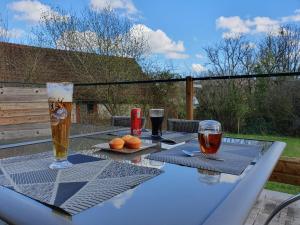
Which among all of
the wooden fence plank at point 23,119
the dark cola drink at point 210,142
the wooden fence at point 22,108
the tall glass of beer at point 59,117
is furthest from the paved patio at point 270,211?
the wooden fence plank at point 23,119

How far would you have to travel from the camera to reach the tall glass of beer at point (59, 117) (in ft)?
2.96

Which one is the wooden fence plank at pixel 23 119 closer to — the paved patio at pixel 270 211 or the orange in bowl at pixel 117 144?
the orange in bowl at pixel 117 144

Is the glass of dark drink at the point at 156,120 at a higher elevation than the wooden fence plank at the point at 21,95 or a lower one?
lower

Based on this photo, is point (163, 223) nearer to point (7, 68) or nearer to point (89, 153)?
point (89, 153)

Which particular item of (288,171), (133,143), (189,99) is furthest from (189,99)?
(133,143)

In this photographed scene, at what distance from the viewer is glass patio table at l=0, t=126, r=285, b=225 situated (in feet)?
1.67

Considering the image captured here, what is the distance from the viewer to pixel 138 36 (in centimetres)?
836

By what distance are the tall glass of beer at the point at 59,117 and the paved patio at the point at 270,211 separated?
147cm

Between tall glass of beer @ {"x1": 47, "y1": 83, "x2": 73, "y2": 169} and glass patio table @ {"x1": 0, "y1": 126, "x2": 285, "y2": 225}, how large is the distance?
259 mm

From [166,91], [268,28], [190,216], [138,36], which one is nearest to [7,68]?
[138,36]

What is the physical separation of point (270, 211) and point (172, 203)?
1929 millimetres

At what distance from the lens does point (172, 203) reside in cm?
59

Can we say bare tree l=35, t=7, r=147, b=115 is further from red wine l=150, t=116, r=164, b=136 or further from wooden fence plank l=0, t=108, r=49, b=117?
red wine l=150, t=116, r=164, b=136

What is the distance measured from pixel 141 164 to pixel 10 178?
39cm
